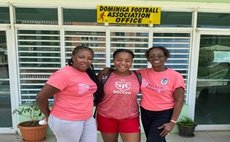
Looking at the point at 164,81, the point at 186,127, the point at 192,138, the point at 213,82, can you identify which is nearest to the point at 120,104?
the point at 164,81

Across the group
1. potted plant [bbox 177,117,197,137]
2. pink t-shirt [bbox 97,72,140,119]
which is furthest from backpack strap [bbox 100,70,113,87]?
potted plant [bbox 177,117,197,137]

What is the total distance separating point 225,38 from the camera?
4.63 meters

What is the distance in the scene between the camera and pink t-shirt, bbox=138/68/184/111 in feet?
7.88

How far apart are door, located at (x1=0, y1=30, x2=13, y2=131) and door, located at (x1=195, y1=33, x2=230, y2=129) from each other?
137 inches

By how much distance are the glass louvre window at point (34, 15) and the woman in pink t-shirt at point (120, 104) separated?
2.25 meters

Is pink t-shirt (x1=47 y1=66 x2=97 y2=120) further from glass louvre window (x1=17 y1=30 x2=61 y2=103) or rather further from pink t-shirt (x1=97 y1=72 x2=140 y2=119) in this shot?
glass louvre window (x1=17 y1=30 x2=61 y2=103)

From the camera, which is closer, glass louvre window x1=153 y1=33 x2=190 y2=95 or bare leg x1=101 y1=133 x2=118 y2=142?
bare leg x1=101 y1=133 x2=118 y2=142

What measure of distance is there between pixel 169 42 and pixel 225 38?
1057 millimetres

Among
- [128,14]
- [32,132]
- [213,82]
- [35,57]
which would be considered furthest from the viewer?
[213,82]

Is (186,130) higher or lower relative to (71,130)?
lower

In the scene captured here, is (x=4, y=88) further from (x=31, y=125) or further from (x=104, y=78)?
(x=104, y=78)

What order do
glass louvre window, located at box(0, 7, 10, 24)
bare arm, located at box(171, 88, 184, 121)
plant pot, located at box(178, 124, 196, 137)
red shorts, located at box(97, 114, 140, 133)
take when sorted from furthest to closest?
1. plant pot, located at box(178, 124, 196, 137)
2. glass louvre window, located at box(0, 7, 10, 24)
3. red shorts, located at box(97, 114, 140, 133)
4. bare arm, located at box(171, 88, 184, 121)

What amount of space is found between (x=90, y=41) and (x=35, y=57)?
996 millimetres

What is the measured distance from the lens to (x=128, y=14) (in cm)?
427
